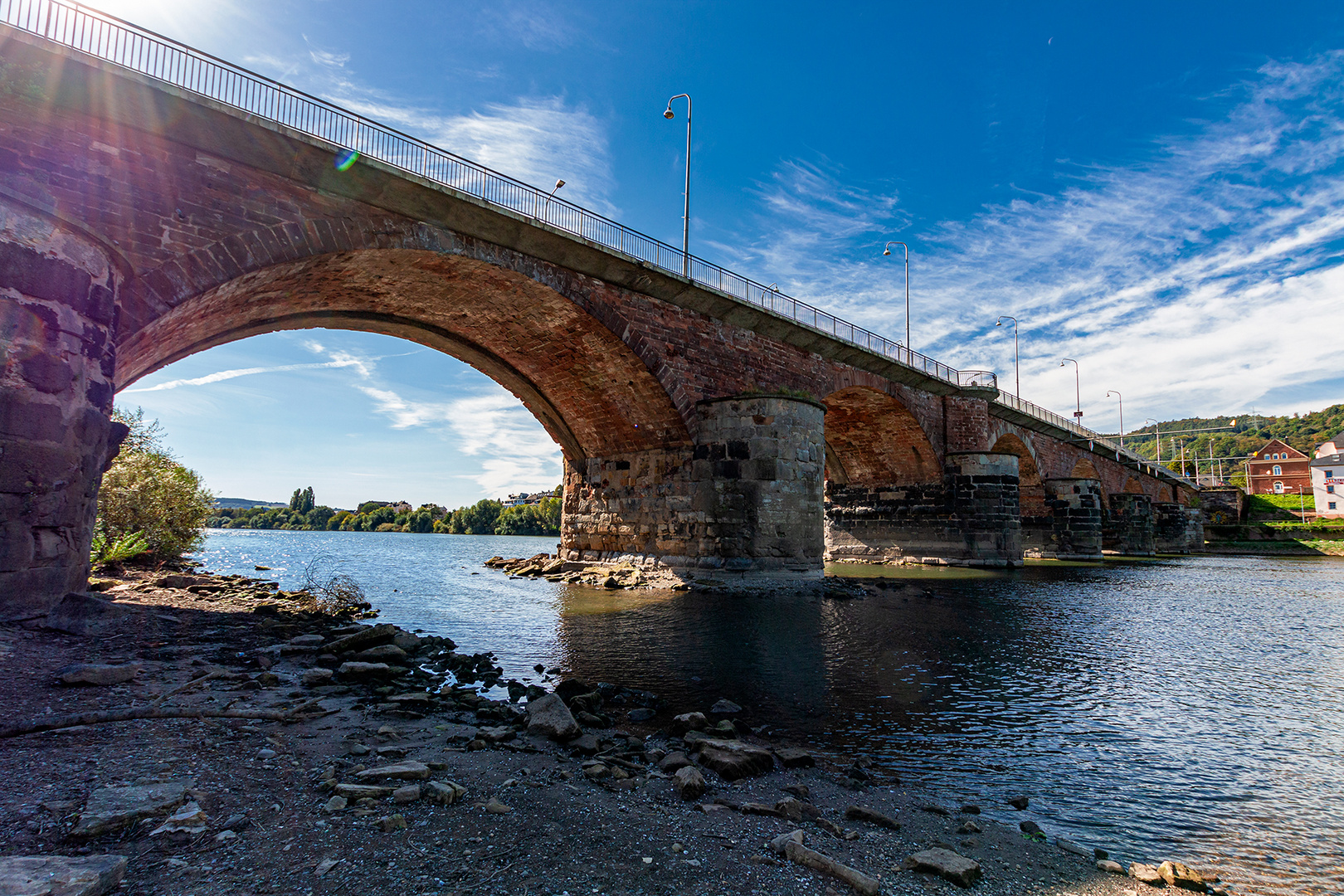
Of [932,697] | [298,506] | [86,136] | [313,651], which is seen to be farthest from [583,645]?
[298,506]

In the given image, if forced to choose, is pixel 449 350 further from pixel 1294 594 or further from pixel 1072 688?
pixel 1294 594

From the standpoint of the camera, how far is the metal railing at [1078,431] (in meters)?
33.7

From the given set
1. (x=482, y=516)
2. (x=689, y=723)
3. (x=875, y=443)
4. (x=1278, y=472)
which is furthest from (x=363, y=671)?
(x=1278, y=472)

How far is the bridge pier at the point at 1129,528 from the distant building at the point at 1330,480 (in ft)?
135

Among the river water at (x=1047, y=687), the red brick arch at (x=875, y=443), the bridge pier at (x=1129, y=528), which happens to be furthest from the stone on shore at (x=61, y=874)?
the bridge pier at (x=1129, y=528)

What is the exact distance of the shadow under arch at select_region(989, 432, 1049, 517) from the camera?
36.2 metres

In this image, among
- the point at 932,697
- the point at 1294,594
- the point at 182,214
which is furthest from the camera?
the point at 1294,594

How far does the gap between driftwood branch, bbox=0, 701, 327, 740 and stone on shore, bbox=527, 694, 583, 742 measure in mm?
1712

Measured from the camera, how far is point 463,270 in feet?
47.2

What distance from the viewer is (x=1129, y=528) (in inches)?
1775

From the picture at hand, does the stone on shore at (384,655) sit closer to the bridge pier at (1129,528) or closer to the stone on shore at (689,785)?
the stone on shore at (689,785)

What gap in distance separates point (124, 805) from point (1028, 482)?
43298mm

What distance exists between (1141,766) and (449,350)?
1835cm

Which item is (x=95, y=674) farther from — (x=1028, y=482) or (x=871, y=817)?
(x=1028, y=482)
